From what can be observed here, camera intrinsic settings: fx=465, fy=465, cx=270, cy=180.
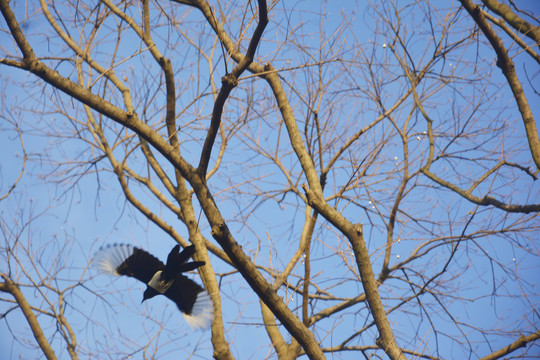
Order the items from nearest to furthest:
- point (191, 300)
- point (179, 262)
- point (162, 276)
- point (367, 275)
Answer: point (367, 275), point (179, 262), point (162, 276), point (191, 300)

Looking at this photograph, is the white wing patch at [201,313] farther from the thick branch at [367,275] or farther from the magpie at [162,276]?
the thick branch at [367,275]

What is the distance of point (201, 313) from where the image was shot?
3492mm

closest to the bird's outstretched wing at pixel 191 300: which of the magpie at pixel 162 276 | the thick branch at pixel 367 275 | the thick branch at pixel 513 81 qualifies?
the magpie at pixel 162 276

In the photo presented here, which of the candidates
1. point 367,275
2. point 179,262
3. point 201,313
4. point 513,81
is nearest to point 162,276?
point 179,262

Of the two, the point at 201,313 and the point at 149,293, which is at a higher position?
the point at 149,293

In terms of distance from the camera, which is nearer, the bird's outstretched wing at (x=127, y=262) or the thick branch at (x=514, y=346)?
the thick branch at (x=514, y=346)

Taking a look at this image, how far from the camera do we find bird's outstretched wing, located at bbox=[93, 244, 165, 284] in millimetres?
3666

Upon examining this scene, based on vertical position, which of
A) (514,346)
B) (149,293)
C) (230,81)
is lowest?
(514,346)

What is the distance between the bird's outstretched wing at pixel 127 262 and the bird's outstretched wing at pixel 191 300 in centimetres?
21

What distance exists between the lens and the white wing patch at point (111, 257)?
370cm

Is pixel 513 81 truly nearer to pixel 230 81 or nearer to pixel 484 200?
pixel 484 200

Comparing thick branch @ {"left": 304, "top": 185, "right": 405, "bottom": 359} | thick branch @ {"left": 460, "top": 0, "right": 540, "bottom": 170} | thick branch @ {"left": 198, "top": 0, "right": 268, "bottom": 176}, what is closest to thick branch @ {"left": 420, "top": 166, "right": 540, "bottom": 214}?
thick branch @ {"left": 460, "top": 0, "right": 540, "bottom": 170}

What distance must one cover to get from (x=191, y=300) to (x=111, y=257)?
2.46 feet

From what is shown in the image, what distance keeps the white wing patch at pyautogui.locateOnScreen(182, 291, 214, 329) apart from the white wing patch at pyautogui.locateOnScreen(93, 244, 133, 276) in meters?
0.67
